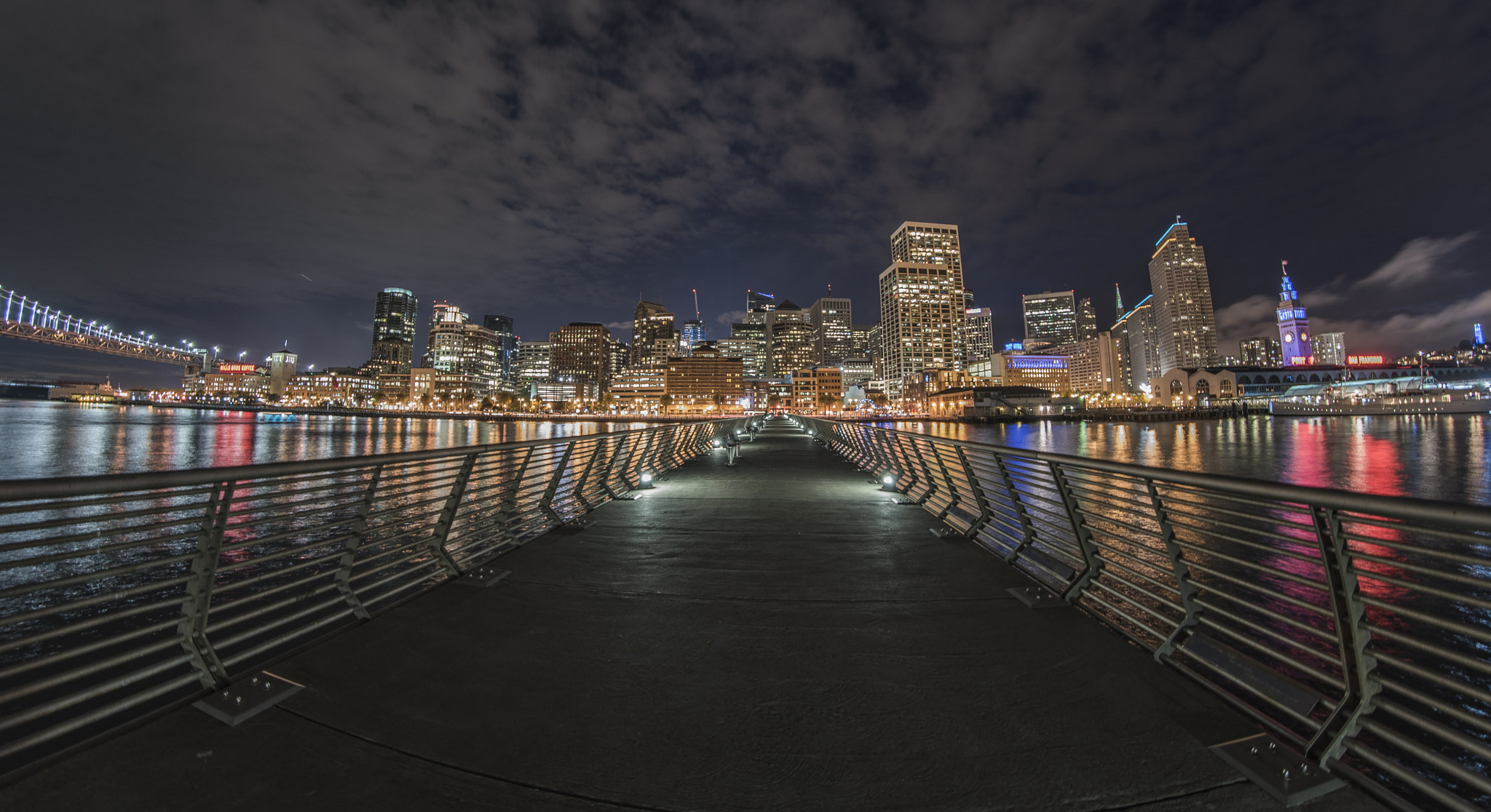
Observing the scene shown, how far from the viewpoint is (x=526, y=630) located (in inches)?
178

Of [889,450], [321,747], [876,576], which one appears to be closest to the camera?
[321,747]

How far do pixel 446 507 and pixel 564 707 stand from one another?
9.49 feet

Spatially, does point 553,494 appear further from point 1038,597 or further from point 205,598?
point 1038,597

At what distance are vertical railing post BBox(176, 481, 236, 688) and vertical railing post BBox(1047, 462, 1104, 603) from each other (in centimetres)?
578

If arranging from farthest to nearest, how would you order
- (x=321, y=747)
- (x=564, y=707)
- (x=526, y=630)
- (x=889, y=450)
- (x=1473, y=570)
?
(x=889, y=450) → (x=1473, y=570) → (x=526, y=630) → (x=564, y=707) → (x=321, y=747)

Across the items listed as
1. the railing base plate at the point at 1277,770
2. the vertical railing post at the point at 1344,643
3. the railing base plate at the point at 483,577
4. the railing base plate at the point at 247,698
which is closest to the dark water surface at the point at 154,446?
the railing base plate at the point at 483,577

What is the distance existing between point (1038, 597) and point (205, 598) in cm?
571

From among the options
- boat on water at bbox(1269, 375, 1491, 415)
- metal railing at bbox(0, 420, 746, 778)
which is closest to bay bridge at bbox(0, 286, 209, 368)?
metal railing at bbox(0, 420, 746, 778)

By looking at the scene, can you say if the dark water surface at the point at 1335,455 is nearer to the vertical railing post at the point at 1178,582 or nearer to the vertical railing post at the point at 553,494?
the vertical railing post at the point at 1178,582

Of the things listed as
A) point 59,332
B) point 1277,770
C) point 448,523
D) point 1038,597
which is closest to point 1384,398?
point 1038,597

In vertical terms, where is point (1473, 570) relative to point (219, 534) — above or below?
below

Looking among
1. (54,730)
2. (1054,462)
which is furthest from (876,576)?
(54,730)

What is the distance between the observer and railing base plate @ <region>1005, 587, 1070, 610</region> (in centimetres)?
494

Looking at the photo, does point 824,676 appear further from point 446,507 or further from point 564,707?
point 446,507
